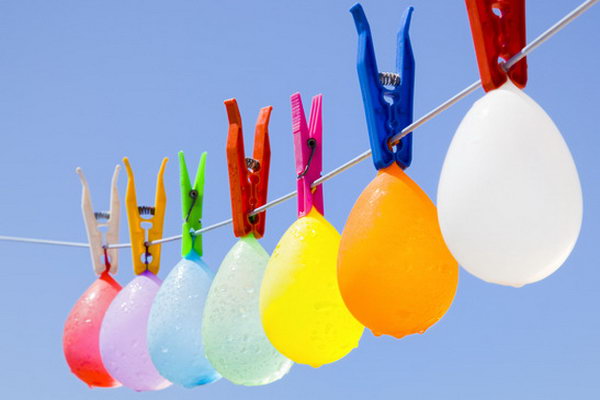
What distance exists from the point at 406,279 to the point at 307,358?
0.38 m

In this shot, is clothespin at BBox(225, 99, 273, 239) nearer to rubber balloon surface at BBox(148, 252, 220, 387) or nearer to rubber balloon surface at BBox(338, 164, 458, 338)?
rubber balloon surface at BBox(148, 252, 220, 387)

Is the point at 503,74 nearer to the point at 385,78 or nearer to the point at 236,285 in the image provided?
the point at 385,78

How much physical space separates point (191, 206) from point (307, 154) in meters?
0.58

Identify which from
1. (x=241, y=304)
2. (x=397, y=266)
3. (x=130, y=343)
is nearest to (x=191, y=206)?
(x=130, y=343)

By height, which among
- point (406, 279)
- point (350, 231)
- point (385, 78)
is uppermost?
point (385, 78)

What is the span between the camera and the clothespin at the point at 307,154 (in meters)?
1.99

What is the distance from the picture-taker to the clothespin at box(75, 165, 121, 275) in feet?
9.45

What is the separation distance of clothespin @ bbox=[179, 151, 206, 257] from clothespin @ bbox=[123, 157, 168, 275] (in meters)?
0.26

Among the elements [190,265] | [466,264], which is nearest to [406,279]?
[466,264]

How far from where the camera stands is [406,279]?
1.57 m

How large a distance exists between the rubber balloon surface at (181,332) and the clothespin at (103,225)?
62cm

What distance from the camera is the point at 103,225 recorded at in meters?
2.95

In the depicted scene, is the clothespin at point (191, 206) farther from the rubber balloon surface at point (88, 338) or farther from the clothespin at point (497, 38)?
the clothespin at point (497, 38)

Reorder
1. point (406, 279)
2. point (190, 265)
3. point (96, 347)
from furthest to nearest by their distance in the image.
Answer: point (96, 347) → point (190, 265) → point (406, 279)
